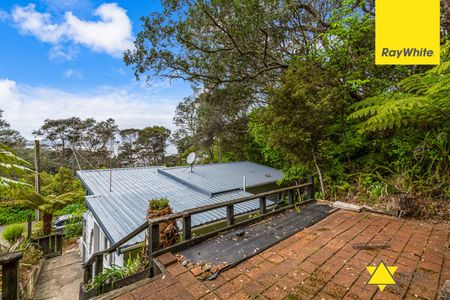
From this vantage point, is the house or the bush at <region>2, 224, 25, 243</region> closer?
the house

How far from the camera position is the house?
4926 mm

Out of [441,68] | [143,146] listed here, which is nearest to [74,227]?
[143,146]

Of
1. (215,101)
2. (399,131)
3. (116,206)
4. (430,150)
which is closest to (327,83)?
(399,131)

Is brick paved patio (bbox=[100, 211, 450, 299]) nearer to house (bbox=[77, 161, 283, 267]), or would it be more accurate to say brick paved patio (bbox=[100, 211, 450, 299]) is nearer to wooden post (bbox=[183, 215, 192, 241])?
wooden post (bbox=[183, 215, 192, 241])

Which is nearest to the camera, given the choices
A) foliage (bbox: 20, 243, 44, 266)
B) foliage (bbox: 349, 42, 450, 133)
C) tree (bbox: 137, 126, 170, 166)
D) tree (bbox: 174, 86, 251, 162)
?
foliage (bbox: 349, 42, 450, 133)

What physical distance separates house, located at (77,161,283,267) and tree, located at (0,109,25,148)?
18.8 meters

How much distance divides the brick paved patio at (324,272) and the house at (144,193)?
8.05 ft

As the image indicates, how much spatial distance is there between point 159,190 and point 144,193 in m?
0.53

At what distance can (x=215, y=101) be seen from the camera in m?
9.91

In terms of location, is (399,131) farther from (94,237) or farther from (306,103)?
(94,237)

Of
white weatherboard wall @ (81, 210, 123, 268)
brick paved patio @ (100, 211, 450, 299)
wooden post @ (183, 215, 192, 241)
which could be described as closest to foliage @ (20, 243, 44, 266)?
white weatherboard wall @ (81, 210, 123, 268)

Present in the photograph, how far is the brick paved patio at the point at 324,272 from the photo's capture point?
1.91 m

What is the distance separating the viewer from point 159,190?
7.03 m

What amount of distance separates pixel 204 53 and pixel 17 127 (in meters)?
24.9
